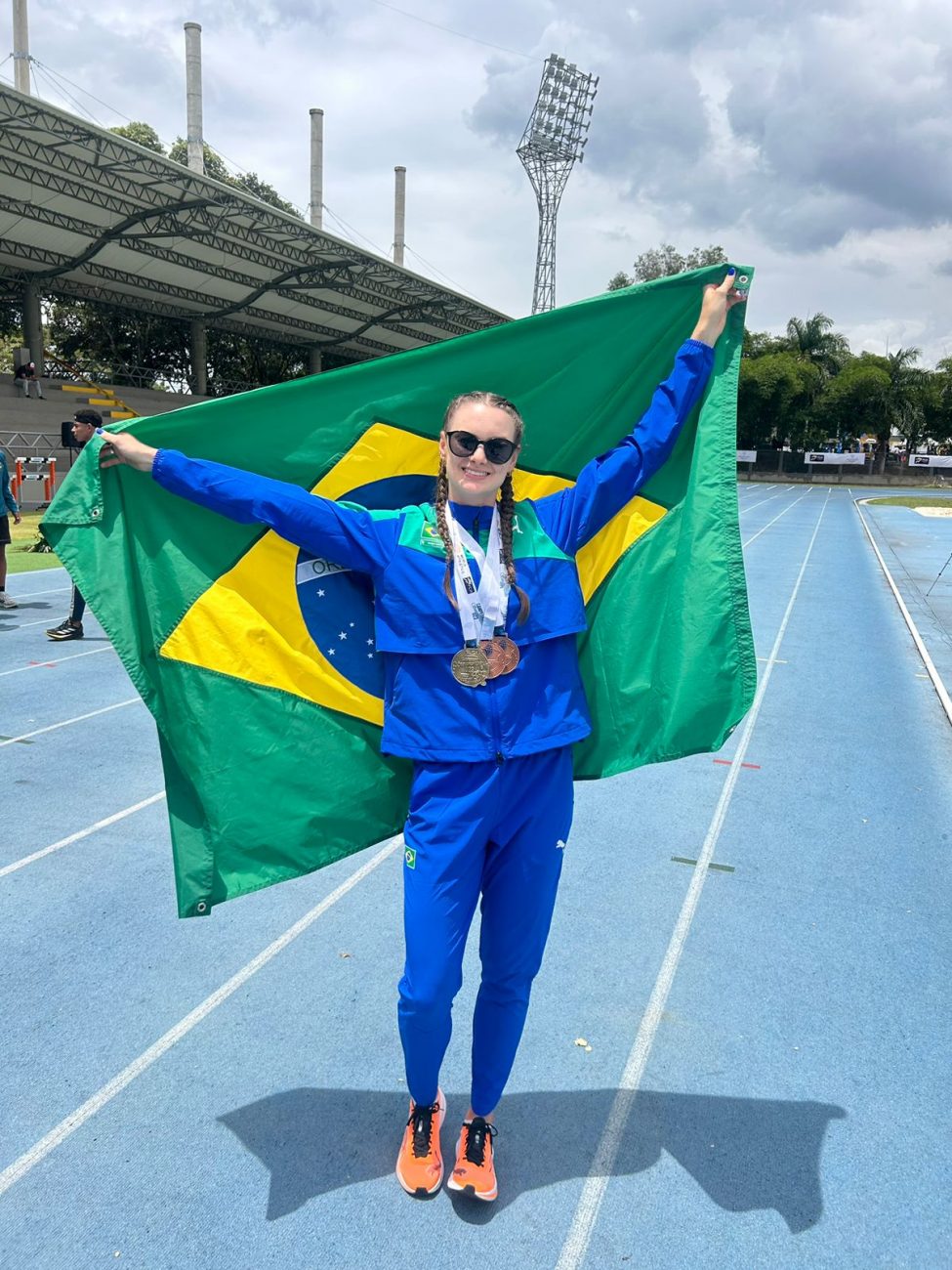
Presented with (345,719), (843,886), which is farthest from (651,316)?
(843,886)

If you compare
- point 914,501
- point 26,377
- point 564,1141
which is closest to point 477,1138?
point 564,1141

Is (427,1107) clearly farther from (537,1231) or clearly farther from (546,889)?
(546,889)

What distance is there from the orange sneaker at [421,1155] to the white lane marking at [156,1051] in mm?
983

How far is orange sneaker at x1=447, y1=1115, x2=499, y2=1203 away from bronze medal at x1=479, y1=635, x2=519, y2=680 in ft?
4.33

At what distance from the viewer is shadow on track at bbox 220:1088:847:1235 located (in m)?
2.65

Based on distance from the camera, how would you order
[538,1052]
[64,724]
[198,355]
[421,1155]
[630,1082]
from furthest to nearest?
[198,355] → [64,724] → [538,1052] → [630,1082] → [421,1155]

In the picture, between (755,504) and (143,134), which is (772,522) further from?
(143,134)

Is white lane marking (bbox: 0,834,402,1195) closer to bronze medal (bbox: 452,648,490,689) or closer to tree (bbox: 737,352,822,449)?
bronze medal (bbox: 452,648,490,689)

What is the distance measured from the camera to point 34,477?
24344 mm

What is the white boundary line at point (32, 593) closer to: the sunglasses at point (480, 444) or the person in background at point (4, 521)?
the person in background at point (4, 521)

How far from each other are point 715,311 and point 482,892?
1878 millimetres

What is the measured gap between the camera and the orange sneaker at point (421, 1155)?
8.50ft

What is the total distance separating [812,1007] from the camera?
3.56 meters

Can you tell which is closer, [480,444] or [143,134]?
[480,444]
